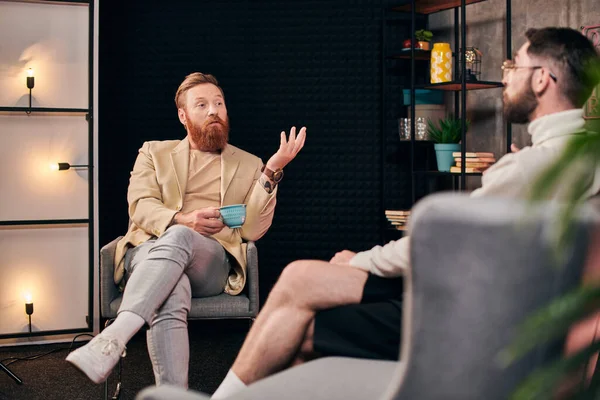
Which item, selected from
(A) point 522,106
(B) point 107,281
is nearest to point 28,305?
(B) point 107,281

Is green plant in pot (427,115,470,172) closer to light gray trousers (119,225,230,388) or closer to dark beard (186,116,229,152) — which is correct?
dark beard (186,116,229,152)

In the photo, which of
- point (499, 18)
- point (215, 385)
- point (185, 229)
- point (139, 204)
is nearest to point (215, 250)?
point (185, 229)

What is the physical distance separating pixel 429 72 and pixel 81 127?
7.76 feet

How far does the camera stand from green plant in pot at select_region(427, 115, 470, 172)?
14.9 ft

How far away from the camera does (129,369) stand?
3930 millimetres

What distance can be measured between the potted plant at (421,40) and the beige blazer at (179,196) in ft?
5.03

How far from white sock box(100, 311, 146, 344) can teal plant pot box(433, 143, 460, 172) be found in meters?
2.47

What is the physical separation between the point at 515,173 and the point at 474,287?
132cm

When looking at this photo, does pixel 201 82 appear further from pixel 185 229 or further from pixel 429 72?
pixel 429 72

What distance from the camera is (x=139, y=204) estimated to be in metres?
3.60

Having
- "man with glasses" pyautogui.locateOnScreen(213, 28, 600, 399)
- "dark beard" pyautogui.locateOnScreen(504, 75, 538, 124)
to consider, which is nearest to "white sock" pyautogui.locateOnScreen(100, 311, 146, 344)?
"man with glasses" pyautogui.locateOnScreen(213, 28, 600, 399)

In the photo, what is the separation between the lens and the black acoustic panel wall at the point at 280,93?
4914mm

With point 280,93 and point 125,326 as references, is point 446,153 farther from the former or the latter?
point 125,326

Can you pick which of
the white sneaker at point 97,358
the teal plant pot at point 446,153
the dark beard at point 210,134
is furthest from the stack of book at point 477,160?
the white sneaker at point 97,358
